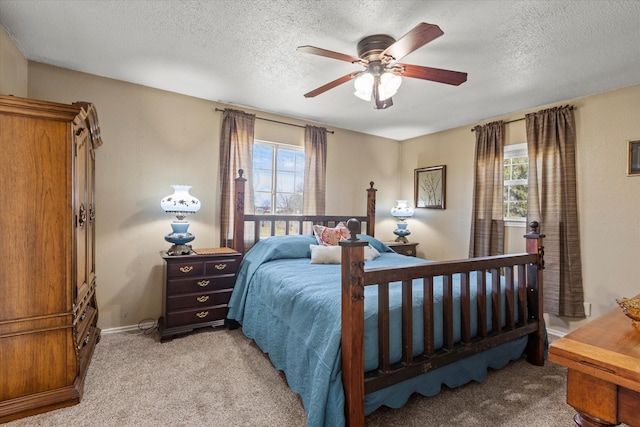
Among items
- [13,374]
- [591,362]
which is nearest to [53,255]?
[13,374]

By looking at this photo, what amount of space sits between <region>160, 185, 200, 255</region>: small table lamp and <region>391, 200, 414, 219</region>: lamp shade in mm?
2865

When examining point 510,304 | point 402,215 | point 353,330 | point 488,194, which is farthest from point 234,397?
point 488,194

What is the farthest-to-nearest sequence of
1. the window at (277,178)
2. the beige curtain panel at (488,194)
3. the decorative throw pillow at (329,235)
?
the window at (277,178) → the beige curtain panel at (488,194) → the decorative throw pillow at (329,235)

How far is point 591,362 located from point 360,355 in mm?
908

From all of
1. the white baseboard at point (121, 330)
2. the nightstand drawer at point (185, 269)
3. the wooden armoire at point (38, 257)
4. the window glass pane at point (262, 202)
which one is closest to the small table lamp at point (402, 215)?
the window glass pane at point (262, 202)

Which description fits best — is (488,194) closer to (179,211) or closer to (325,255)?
(325,255)

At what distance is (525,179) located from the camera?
3533 mm

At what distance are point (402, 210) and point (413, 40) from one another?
311 centimetres

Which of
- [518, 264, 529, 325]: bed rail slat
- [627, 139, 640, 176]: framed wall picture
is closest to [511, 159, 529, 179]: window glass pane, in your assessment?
[627, 139, 640, 176]: framed wall picture

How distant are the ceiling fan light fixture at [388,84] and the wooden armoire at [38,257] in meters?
1.96

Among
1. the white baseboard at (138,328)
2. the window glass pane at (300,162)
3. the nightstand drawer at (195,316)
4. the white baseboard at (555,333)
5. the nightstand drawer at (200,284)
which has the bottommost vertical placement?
the white baseboard at (555,333)

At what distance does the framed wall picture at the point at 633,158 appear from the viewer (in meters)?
2.72

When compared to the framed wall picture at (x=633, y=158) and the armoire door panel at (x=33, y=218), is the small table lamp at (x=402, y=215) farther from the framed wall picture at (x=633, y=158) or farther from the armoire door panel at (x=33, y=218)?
the armoire door panel at (x=33, y=218)

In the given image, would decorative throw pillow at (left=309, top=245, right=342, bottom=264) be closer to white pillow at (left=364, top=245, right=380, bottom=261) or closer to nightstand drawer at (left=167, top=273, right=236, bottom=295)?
white pillow at (left=364, top=245, right=380, bottom=261)
